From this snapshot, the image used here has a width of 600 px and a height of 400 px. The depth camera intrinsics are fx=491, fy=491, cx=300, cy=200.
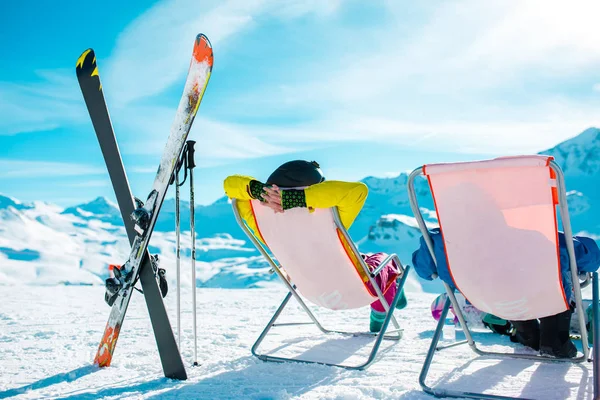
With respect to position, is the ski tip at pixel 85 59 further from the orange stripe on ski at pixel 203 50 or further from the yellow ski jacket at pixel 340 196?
the yellow ski jacket at pixel 340 196

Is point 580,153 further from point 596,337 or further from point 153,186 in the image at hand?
point 153,186

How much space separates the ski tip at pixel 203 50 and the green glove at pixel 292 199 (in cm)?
88

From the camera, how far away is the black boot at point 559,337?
2.63 m

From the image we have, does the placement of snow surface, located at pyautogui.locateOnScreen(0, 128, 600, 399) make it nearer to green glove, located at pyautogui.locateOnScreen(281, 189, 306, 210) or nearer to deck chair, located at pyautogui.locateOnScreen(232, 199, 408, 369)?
deck chair, located at pyautogui.locateOnScreen(232, 199, 408, 369)

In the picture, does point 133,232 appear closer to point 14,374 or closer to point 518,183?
point 14,374

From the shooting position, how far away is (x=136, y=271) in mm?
2850

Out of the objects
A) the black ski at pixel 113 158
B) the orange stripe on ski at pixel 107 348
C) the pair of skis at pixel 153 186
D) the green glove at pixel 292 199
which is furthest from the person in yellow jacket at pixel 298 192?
the orange stripe on ski at pixel 107 348

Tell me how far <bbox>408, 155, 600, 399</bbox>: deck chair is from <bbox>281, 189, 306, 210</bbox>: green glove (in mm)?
636

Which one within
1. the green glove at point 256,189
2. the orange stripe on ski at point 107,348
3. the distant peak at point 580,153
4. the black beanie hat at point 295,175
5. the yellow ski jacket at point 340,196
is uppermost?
the distant peak at point 580,153

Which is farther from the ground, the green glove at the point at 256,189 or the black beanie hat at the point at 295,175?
the black beanie hat at the point at 295,175

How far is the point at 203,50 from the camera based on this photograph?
9.41ft

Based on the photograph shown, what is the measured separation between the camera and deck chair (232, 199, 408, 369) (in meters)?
2.74

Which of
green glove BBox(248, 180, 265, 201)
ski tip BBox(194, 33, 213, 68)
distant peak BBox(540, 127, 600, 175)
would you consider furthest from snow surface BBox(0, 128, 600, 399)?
distant peak BBox(540, 127, 600, 175)

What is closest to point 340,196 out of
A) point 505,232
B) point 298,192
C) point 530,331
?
→ point 298,192
